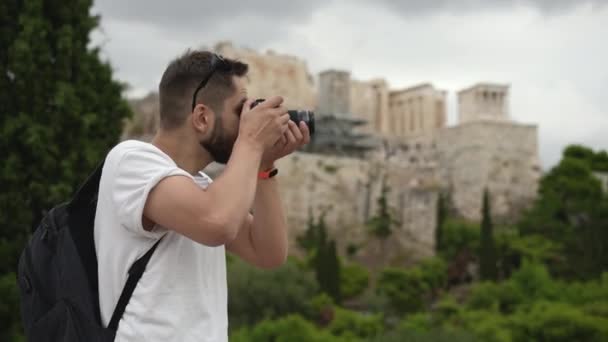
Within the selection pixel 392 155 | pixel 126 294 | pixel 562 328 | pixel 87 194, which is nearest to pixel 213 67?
pixel 87 194

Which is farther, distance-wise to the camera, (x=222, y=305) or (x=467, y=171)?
(x=467, y=171)

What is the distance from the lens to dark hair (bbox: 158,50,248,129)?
190cm

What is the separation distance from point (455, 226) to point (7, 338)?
24.0m

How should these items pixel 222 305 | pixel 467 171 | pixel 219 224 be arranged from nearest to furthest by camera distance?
pixel 219 224 → pixel 222 305 → pixel 467 171

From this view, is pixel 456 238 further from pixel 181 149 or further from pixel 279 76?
pixel 181 149

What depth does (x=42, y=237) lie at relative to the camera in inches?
75.4

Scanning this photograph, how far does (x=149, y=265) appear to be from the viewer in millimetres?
1812

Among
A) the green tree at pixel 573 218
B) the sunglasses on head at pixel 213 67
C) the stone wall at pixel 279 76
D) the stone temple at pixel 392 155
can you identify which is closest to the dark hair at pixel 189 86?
the sunglasses on head at pixel 213 67

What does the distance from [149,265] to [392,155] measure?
140ft

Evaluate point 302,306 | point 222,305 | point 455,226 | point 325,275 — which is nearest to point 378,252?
point 455,226

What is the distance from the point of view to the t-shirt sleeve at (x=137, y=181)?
5.76ft

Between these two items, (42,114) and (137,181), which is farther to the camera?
(42,114)

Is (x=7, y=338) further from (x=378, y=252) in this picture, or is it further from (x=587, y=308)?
(x=378, y=252)

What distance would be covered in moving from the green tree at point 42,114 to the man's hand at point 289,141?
7618 millimetres
